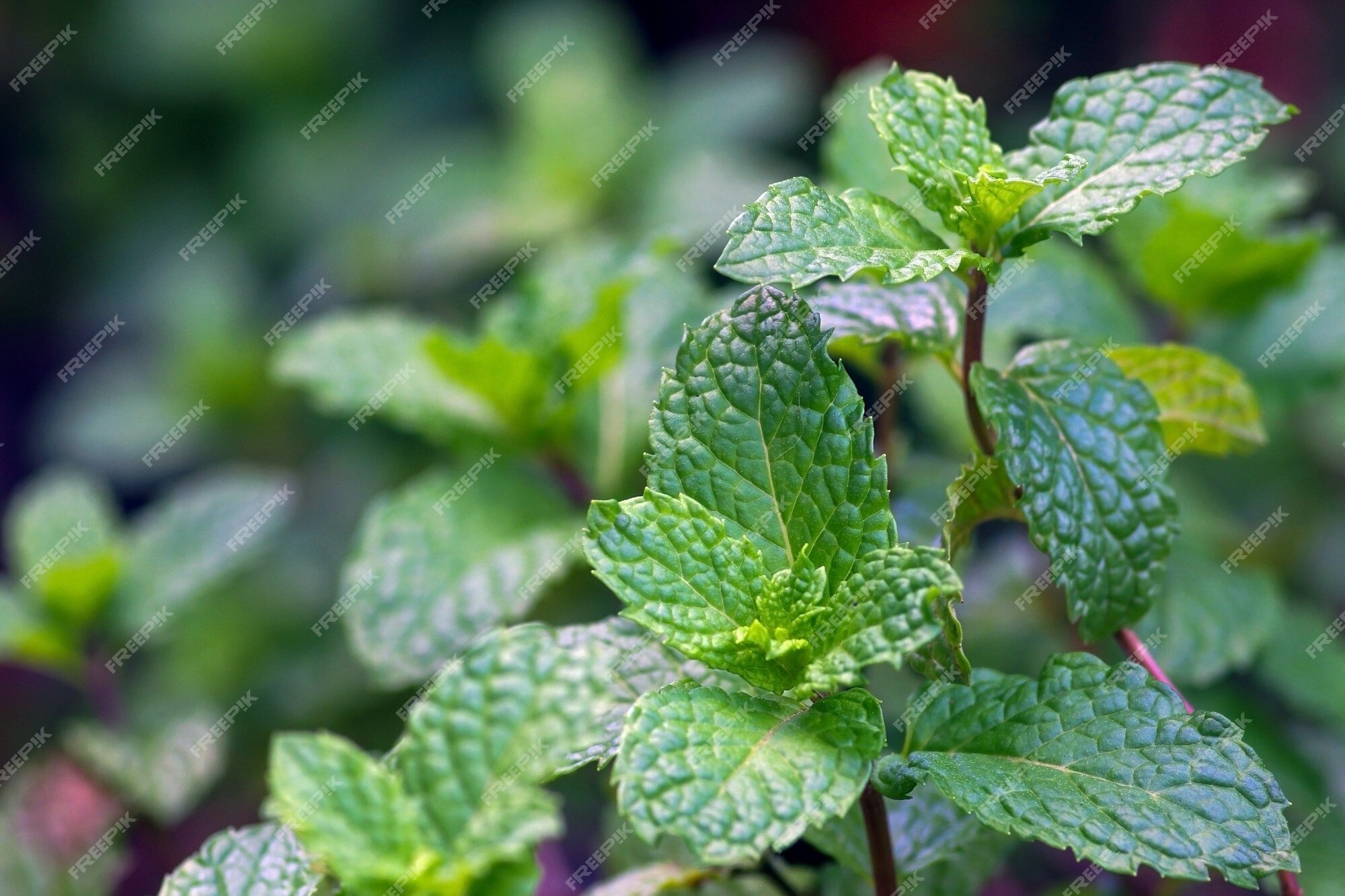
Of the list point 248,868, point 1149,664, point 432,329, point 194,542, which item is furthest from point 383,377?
point 1149,664

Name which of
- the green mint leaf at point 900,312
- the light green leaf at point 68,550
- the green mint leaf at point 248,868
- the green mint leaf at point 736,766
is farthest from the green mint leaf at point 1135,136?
the light green leaf at point 68,550

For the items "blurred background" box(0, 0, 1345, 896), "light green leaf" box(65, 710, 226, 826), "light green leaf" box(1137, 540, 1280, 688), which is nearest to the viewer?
"light green leaf" box(1137, 540, 1280, 688)

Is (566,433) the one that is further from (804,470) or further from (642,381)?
(804,470)

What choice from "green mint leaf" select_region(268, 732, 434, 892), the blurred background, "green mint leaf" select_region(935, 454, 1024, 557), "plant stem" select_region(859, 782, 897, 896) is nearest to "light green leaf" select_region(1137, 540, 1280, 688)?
the blurred background

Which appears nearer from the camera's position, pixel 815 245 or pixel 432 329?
pixel 815 245

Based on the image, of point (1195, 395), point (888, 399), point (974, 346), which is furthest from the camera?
point (888, 399)

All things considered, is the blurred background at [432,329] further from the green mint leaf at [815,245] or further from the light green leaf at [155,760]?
the green mint leaf at [815,245]

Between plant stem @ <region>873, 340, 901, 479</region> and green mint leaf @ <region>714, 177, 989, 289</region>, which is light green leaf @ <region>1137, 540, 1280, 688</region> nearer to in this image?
plant stem @ <region>873, 340, 901, 479</region>

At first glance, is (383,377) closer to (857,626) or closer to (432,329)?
(432,329)
